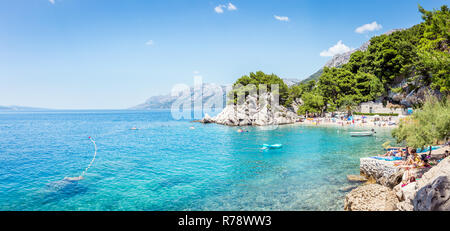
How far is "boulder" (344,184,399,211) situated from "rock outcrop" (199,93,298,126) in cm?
5436

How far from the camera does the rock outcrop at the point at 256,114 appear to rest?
67500 millimetres

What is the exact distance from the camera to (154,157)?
29.8 m

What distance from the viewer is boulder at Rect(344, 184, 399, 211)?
36.2 ft

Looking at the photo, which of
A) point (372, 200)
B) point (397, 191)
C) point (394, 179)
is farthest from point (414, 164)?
point (372, 200)

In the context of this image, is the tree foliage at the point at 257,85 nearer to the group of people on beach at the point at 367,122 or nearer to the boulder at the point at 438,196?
the group of people on beach at the point at 367,122

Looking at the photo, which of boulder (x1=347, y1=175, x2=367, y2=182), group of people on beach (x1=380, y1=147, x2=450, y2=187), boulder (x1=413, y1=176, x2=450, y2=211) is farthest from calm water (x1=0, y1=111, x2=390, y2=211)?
boulder (x1=413, y1=176, x2=450, y2=211)

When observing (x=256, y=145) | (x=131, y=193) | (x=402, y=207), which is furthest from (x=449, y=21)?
(x=256, y=145)

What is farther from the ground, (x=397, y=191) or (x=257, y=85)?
(x=257, y=85)

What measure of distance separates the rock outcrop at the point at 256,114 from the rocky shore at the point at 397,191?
4891cm

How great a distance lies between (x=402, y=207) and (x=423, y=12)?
17574mm

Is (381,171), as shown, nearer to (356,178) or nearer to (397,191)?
(356,178)

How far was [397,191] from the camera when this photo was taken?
12.3 metres

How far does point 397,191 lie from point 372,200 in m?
1.99

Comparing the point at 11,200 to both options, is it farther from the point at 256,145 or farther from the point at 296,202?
the point at 256,145
